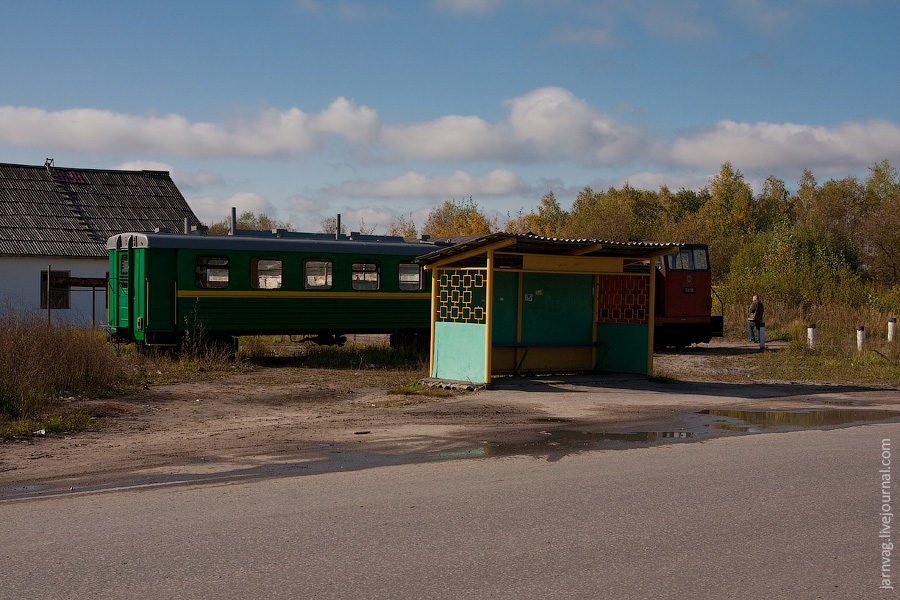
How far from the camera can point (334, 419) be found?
13.0 meters

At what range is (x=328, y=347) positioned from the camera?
24.7 metres

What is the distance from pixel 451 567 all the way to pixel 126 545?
7.23 feet

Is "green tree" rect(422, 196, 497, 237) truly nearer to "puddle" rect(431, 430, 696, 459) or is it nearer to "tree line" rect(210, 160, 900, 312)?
"tree line" rect(210, 160, 900, 312)

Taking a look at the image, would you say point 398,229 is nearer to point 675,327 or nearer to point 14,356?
point 675,327

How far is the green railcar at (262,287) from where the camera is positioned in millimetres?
20859

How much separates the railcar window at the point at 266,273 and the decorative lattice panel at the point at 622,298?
782 cm

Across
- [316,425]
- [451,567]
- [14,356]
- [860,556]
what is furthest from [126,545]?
[14,356]

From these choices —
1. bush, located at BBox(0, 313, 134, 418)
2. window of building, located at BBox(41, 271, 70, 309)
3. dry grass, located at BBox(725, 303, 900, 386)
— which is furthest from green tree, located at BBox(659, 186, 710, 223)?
bush, located at BBox(0, 313, 134, 418)

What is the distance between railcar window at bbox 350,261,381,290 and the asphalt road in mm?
14426

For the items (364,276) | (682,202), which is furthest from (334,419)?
(682,202)

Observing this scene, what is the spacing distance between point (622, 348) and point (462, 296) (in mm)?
3965

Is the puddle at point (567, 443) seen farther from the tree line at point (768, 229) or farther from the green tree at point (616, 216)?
the green tree at point (616, 216)

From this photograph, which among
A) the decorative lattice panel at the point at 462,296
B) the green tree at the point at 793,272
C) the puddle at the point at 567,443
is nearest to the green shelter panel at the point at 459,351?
the decorative lattice panel at the point at 462,296

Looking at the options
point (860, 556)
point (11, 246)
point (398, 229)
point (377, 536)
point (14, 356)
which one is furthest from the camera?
point (398, 229)
